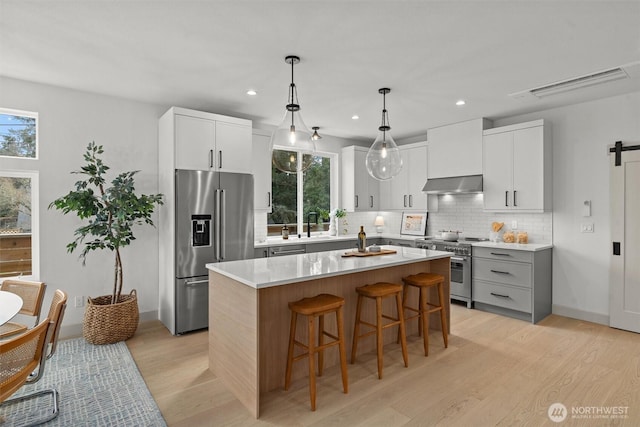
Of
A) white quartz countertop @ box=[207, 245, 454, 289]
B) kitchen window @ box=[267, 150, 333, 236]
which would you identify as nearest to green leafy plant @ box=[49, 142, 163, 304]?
white quartz countertop @ box=[207, 245, 454, 289]

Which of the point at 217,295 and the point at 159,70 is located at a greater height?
the point at 159,70

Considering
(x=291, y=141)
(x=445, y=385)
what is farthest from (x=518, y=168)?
(x=291, y=141)

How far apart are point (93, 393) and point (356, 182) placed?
15.2 feet

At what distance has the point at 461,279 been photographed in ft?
16.4

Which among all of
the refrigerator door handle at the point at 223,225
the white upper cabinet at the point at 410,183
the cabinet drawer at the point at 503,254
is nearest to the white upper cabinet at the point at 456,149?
the white upper cabinet at the point at 410,183

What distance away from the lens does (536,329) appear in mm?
4105

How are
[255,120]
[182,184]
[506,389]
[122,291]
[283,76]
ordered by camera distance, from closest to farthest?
1. [506,389]
2. [283,76]
3. [182,184]
4. [122,291]
5. [255,120]

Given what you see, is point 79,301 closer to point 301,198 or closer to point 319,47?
point 301,198

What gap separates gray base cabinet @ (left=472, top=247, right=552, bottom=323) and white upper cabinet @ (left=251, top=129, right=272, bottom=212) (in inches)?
117

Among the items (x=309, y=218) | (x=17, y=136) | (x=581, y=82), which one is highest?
(x=581, y=82)

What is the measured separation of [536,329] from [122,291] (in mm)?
4830

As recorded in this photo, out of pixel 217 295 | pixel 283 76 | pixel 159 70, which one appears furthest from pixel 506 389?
pixel 159 70

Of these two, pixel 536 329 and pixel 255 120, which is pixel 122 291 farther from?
pixel 536 329

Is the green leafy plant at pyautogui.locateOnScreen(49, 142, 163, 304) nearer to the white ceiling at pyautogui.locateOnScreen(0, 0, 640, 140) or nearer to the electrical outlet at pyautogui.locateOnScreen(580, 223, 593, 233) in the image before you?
the white ceiling at pyautogui.locateOnScreen(0, 0, 640, 140)
